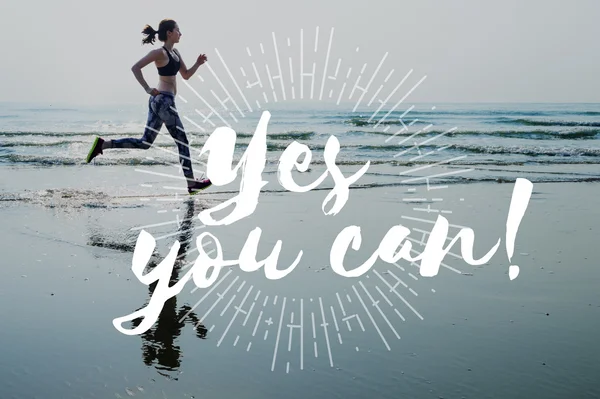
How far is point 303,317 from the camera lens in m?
5.06

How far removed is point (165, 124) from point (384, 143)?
1484 centimetres

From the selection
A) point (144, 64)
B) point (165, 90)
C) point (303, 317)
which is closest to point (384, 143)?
point (165, 90)

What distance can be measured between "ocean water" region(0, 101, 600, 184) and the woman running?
565 cm

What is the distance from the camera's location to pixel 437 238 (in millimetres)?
5945

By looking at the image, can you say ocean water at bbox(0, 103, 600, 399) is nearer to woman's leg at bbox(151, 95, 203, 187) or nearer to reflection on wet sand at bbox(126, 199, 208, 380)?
reflection on wet sand at bbox(126, 199, 208, 380)

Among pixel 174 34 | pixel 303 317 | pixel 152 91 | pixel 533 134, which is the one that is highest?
pixel 533 134

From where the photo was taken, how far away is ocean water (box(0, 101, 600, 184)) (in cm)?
1572

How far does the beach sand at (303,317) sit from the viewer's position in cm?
394

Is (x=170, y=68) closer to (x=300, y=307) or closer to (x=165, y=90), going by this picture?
(x=165, y=90)

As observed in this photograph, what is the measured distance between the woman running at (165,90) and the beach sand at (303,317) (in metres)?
0.85

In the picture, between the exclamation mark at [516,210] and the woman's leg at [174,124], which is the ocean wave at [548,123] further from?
the exclamation mark at [516,210]

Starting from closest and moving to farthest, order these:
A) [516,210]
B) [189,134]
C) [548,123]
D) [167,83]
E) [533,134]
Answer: [516,210]
[167,83]
[189,134]
[533,134]
[548,123]

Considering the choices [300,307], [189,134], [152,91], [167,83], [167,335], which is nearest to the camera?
[167,335]

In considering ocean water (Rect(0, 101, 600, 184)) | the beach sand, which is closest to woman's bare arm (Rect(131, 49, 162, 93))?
the beach sand
